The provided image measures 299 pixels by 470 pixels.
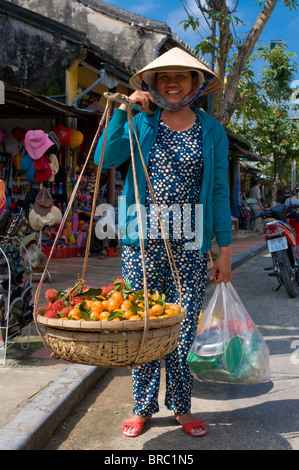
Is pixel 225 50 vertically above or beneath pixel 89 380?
above

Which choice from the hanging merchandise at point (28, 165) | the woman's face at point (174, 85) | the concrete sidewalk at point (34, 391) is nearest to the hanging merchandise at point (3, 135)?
the hanging merchandise at point (28, 165)

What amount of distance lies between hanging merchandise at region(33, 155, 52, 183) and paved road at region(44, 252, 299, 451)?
4185mm

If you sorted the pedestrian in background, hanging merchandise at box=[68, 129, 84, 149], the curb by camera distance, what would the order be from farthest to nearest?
the pedestrian in background → hanging merchandise at box=[68, 129, 84, 149] → the curb

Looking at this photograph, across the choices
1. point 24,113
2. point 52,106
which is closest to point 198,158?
point 52,106

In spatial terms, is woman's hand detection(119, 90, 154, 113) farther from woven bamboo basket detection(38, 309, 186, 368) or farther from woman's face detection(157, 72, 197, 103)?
woven bamboo basket detection(38, 309, 186, 368)

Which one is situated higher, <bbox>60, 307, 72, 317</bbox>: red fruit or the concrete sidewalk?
<bbox>60, 307, 72, 317</bbox>: red fruit

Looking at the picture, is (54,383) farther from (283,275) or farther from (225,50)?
(225,50)

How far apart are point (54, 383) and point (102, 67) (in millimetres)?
7586

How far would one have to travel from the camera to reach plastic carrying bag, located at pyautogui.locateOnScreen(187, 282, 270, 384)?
10.6 feet

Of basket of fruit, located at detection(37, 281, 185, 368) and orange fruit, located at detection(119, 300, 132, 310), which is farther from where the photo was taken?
orange fruit, located at detection(119, 300, 132, 310)

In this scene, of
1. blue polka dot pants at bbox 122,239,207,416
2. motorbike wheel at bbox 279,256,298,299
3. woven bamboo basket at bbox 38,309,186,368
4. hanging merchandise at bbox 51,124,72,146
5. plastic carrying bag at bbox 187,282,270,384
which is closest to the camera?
woven bamboo basket at bbox 38,309,186,368

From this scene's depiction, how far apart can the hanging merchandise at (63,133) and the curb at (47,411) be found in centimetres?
620

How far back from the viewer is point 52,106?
25.1 ft

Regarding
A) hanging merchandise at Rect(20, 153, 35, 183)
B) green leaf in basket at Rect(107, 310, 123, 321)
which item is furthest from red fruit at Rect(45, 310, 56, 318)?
hanging merchandise at Rect(20, 153, 35, 183)
